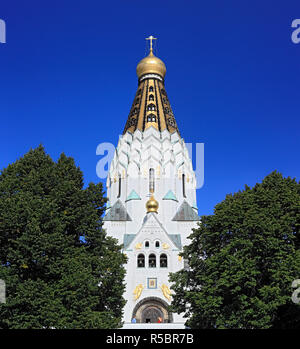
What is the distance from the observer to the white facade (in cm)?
3872

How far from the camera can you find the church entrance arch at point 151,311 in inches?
1513

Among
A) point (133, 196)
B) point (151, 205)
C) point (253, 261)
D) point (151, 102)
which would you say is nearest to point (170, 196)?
point (151, 205)

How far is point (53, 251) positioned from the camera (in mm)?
17578

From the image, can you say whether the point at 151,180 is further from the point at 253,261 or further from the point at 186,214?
the point at 253,261

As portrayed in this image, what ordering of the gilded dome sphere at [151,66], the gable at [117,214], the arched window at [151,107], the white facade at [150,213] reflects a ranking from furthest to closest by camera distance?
the gilded dome sphere at [151,66], the arched window at [151,107], the gable at [117,214], the white facade at [150,213]

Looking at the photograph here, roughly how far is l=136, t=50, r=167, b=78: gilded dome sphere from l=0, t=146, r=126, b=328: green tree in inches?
1666

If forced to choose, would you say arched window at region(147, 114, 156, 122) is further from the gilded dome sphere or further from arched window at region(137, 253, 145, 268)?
arched window at region(137, 253, 145, 268)

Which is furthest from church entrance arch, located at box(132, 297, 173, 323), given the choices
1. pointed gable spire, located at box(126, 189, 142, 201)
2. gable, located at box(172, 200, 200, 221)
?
pointed gable spire, located at box(126, 189, 142, 201)

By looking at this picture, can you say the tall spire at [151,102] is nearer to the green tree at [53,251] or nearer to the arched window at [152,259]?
the arched window at [152,259]

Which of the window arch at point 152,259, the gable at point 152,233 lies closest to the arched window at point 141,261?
the window arch at point 152,259

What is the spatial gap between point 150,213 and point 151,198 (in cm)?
314

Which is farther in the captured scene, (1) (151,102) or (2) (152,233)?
(1) (151,102)
